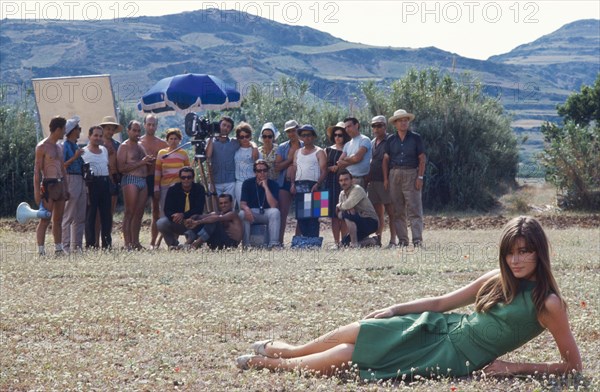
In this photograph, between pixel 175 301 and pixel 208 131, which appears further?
pixel 208 131

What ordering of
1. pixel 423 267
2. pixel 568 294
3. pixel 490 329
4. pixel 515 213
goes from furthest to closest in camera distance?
1. pixel 515 213
2. pixel 423 267
3. pixel 568 294
4. pixel 490 329

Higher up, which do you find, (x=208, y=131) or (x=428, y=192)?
(x=208, y=131)

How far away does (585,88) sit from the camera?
39.8 meters

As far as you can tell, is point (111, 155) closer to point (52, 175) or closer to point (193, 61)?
point (52, 175)

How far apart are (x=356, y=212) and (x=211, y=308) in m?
5.97

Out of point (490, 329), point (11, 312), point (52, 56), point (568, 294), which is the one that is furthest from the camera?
point (52, 56)

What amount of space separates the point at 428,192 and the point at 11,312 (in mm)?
18511

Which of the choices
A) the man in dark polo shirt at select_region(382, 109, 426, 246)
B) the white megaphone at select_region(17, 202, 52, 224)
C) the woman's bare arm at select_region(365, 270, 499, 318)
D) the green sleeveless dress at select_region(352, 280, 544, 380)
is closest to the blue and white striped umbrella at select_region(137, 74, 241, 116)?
the white megaphone at select_region(17, 202, 52, 224)

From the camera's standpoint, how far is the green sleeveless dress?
668 centimetres

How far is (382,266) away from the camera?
12.8m

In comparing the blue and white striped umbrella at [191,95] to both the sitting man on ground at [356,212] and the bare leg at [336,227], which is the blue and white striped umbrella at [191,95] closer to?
the bare leg at [336,227]

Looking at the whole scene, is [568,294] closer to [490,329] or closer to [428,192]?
[490,329]

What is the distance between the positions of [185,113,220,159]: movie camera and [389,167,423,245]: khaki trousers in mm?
2889

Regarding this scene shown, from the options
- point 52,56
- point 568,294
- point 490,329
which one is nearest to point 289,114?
point 568,294
